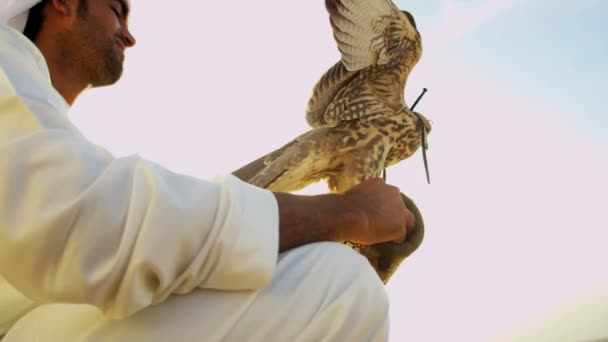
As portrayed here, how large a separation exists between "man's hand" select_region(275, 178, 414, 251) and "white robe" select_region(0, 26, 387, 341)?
0.08 feet

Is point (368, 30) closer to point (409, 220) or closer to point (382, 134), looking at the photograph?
point (382, 134)

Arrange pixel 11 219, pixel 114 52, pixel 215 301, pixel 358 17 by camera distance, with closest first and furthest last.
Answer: pixel 11 219 < pixel 215 301 < pixel 114 52 < pixel 358 17

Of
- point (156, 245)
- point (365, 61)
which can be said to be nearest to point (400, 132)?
point (365, 61)

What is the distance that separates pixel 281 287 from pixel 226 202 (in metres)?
0.12

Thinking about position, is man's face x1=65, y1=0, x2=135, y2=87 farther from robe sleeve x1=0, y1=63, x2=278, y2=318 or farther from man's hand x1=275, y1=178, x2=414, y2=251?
man's hand x1=275, y1=178, x2=414, y2=251

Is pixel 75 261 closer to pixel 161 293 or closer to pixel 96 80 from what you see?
pixel 161 293

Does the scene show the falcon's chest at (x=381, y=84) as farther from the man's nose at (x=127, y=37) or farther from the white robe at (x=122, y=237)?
the white robe at (x=122, y=237)

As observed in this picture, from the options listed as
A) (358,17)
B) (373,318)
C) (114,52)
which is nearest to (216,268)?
(373,318)

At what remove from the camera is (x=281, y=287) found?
658mm

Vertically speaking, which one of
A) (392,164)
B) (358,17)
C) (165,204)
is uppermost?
(358,17)

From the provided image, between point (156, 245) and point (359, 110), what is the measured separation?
2074mm

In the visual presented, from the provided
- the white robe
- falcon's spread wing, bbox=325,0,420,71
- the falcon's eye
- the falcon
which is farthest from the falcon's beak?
the white robe

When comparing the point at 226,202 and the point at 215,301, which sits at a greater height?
the point at 226,202

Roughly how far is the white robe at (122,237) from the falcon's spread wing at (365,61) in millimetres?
1953
